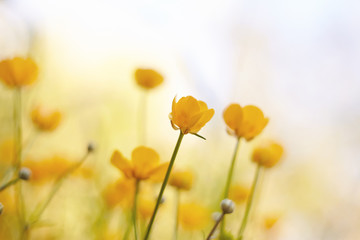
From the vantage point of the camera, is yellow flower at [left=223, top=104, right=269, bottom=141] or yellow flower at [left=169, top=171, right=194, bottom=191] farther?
yellow flower at [left=169, top=171, right=194, bottom=191]

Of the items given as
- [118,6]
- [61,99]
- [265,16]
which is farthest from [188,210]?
[265,16]

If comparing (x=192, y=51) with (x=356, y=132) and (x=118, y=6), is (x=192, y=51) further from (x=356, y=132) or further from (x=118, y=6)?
(x=356, y=132)

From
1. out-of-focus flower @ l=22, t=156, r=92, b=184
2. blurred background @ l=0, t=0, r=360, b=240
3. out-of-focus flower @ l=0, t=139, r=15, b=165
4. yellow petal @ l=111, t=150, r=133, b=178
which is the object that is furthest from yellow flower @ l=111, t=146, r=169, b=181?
blurred background @ l=0, t=0, r=360, b=240

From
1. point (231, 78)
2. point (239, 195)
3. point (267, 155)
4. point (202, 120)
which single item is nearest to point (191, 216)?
point (239, 195)

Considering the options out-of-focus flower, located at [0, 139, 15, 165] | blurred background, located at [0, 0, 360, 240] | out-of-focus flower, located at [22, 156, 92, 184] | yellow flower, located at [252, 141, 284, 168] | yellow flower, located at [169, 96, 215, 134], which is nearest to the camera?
yellow flower, located at [169, 96, 215, 134]

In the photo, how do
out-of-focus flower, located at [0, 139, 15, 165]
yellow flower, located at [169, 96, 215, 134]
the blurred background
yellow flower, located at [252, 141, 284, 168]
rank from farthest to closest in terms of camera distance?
1. the blurred background
2. out-of-focus flower, located at [0, 139, 15, 165]
3. yellow flower, located at [252, 141, 284, 168]
4. yellow flower, located at [169, 96, 215, 134]

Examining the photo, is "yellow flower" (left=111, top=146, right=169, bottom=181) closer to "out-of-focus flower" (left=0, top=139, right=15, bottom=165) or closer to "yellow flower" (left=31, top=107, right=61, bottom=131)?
"yellow flower" (left=31, top=107, right=61, bottom=131)

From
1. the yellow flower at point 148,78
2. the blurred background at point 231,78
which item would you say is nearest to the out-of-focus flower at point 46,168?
the yellow flower at point 148,78

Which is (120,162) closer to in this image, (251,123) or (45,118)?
(251,123)
